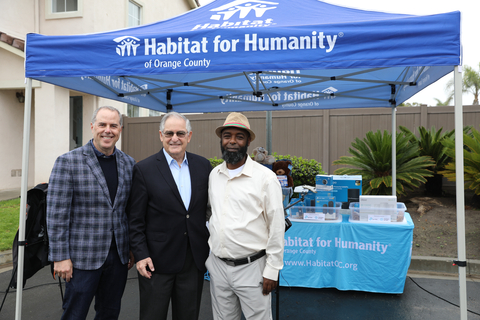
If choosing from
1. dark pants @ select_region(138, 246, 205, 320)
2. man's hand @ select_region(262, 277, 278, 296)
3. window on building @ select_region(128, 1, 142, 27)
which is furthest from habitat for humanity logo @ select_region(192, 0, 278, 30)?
window on building @ select_region(128, 1, 142, 27)

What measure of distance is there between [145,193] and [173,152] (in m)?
0.33

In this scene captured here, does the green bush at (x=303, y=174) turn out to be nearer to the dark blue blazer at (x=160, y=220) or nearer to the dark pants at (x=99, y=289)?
the dark blue blazer at (x=160, y=220)

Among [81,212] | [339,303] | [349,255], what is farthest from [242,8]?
[339,303]

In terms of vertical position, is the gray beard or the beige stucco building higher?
the beige stucco building

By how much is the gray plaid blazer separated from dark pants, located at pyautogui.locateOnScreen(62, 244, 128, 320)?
0.24 ft

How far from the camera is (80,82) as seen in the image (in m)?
3.71

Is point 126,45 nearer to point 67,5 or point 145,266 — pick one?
point 145,266

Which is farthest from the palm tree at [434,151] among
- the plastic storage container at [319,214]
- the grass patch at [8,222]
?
the grass patch at [8,222]

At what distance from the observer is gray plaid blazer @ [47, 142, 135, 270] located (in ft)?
6.94

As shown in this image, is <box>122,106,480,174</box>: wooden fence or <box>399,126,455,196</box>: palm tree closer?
<box>399,126,455,196</box>: palm tree

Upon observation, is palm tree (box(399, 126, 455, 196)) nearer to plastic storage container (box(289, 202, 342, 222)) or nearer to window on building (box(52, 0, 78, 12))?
plastic storage container (box(289, 202, 342, 222))

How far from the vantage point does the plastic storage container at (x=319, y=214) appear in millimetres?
3787

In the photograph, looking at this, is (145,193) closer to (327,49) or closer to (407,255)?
(327,49)

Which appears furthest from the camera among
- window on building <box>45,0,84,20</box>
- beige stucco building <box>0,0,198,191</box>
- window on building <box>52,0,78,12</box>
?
window on building <box>52,0,78,12</box>
